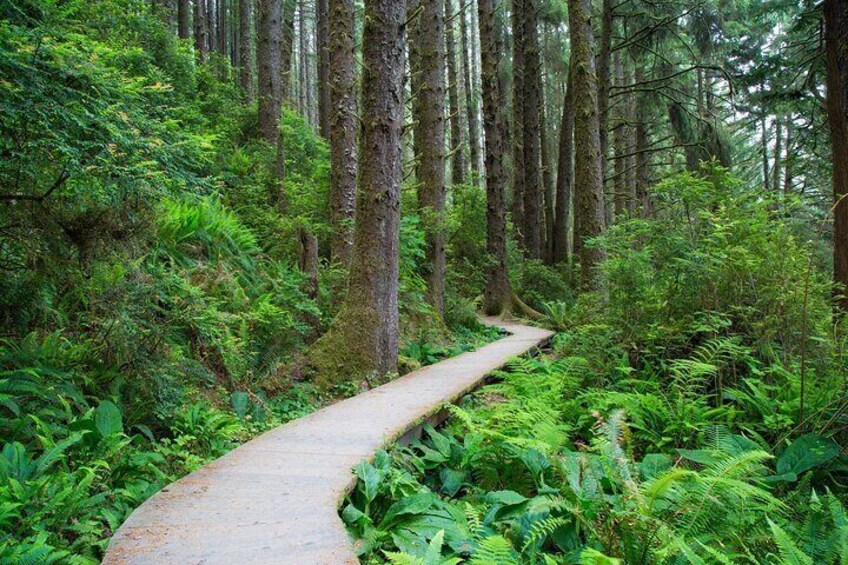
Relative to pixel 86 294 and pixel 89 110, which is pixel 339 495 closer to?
pixel 86 294

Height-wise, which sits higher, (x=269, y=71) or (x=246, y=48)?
(x=246, y=48)

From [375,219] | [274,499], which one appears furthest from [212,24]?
[274,499]

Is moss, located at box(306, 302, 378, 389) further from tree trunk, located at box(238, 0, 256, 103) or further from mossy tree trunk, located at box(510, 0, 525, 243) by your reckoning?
tree trunk, located at box(238, 0, 256, 103)

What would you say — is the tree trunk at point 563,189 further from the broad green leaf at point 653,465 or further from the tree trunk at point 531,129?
the broad green leaf at point 653,465

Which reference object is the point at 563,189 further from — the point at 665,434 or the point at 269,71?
the point at 665,434

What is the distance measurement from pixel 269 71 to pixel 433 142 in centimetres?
701

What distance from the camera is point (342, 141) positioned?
917 centimetres

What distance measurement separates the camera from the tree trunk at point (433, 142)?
35.8 feet

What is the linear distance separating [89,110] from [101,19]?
29.3 ft

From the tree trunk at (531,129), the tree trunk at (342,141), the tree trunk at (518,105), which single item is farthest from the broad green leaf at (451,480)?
the tree trunk at (518,105)

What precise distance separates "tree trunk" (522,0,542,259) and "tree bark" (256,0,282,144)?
328 inches

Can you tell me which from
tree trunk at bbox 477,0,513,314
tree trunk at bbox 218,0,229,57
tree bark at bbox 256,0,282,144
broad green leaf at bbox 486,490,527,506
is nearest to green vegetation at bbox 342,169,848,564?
broad green leaf at bbox 486,490,527,506

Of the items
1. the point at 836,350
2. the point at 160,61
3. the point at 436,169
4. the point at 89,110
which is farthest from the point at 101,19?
the point at 836,350

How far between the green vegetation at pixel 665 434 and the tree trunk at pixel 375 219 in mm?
1539
